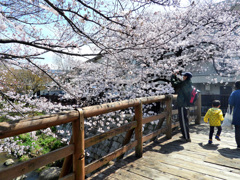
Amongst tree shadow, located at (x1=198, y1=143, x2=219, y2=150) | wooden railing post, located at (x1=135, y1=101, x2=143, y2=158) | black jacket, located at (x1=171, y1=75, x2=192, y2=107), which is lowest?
tree shadow, located at (x1=198, y1=143, x2=219, y2=150)

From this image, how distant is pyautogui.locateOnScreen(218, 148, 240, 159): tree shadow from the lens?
10.8 feet

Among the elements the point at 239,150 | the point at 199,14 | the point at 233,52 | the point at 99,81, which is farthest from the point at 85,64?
the point at 239,150

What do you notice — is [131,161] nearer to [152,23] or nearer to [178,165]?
[178,165]

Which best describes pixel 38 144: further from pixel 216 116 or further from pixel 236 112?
pixel 236 112

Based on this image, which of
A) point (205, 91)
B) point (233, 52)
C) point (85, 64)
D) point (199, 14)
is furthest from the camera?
point (205, 91)

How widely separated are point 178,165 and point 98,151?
7829 millimetres

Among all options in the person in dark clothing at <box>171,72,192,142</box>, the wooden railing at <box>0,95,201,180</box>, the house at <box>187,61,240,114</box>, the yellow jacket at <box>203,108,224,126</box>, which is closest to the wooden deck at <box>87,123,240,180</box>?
the wooden railing at <box>0,95,201,180</box>

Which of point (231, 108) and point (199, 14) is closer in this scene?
point (231, 108)

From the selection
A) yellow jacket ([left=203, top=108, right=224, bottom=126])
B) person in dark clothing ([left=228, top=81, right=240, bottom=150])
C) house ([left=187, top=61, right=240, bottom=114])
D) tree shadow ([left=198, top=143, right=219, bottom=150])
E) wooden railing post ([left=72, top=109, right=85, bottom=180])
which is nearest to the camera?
wooden railing post ([left=72, top=109, right=85, bottom=180])

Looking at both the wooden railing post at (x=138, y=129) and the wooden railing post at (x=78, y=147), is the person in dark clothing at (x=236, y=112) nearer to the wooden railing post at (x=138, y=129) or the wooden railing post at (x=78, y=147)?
the wooden railing post at (x=138, y=129)

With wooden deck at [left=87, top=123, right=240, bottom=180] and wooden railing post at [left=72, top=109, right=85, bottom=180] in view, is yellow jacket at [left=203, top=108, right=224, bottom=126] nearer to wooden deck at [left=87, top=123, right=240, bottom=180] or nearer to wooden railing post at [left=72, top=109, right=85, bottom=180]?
wooden deck at [left=87, top=123, right=240, bottom=180]

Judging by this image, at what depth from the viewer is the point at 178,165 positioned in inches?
113

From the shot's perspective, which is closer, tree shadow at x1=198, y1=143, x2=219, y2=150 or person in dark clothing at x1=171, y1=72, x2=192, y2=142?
tree shadow at x1=198, y1=143, x2=219, y2=150

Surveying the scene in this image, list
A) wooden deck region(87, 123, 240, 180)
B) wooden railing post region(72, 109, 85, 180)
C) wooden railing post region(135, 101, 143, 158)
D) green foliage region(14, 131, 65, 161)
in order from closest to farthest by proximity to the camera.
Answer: wooden railing post region(72, 109, 85, 180) → wooden deck region(87, 123, 240, 180) → wooden railing post region(135, 101, 143, 158) → green foliage region(14, 131, 65, 161)
